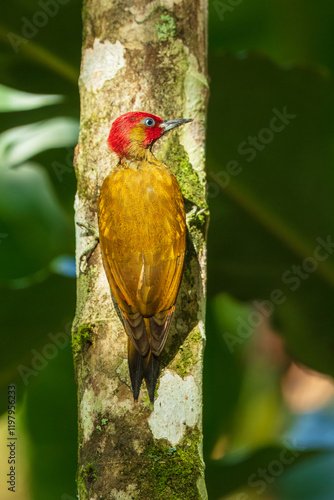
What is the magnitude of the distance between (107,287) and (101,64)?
0.99 metres

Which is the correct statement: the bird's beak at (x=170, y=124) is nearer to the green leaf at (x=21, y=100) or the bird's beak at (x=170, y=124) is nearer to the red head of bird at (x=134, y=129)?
the red head of bird at (x=134, y=129)

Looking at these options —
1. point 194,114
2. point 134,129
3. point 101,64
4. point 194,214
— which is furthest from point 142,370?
point 101,64

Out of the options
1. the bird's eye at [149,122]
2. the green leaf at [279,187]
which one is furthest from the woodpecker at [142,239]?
the green leaf at [279,187]

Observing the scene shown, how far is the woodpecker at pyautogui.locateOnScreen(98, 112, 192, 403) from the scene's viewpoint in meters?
2.55

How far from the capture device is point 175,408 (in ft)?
7.94

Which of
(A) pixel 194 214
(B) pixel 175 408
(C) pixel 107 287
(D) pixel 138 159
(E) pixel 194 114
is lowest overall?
(B) pixel 175 408

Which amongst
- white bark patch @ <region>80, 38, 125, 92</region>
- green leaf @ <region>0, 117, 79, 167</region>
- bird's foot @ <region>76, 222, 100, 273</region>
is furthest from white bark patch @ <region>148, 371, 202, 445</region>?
green leaf @ <region>0, 117, 79, 167</region>

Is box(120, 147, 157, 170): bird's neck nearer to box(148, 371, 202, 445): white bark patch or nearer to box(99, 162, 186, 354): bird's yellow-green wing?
box(99, 162, 186, 354): bird's yellow-green wing

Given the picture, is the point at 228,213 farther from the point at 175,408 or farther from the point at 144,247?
the point at 175,408

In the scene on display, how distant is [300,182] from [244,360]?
51.4 inches

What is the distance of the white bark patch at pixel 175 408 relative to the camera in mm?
2373

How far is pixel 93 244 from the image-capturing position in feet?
9.04

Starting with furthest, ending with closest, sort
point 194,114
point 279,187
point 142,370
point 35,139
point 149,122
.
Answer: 1. point 35,139
2. point 279,187
3. point 194,114
4. point 149,122
5. point 142,370

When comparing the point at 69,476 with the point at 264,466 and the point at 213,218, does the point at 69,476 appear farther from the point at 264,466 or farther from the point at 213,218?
the point at 213,218
